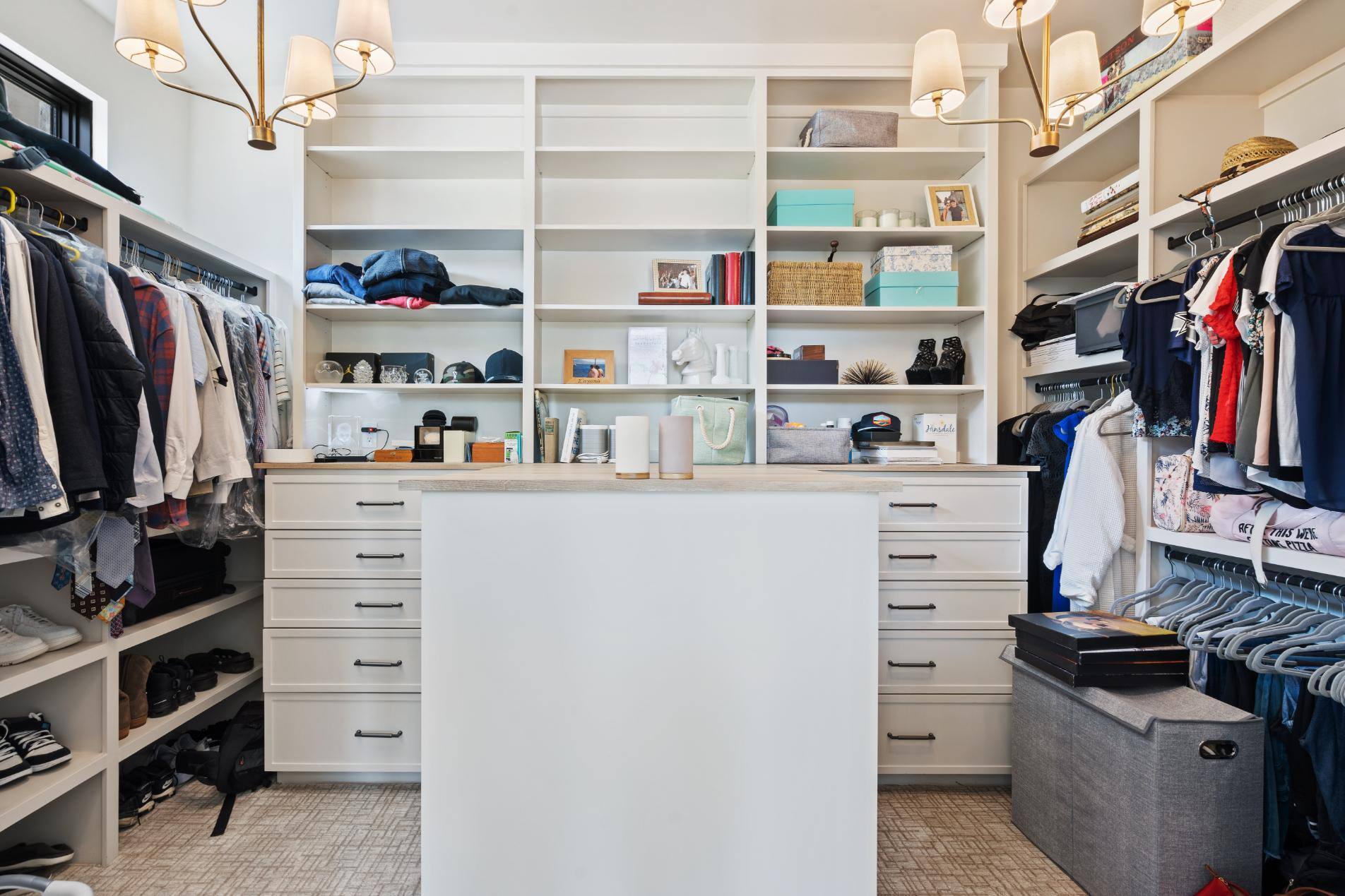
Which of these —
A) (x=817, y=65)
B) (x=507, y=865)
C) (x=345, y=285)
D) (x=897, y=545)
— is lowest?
(x=507, y=865)

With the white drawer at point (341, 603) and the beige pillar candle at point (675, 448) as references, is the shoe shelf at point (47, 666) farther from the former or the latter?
the beige pillar candle at point (675, 448)

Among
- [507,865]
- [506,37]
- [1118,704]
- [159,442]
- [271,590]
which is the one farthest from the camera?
[506,37]

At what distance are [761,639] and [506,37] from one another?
2.54 metres

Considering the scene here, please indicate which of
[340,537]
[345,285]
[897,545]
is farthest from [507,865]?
[345,285]

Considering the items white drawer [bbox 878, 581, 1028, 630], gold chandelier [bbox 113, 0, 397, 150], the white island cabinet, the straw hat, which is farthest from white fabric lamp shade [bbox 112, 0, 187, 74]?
the straw hat

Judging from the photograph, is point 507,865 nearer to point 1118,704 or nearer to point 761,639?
point 761,639

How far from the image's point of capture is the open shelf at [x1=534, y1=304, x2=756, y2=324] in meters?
2.65

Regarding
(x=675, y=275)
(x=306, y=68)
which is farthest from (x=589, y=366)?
(x=306, y=68)

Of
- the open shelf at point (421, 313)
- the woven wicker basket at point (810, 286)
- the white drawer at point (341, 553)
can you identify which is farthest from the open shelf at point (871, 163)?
the white drawer at point (341, 553)

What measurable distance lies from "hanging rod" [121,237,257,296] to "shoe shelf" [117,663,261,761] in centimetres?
151

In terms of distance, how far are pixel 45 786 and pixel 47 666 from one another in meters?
0.30

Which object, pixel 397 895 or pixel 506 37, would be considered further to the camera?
pixel 506 37

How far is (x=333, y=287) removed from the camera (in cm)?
260

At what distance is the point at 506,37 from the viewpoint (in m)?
2.63
